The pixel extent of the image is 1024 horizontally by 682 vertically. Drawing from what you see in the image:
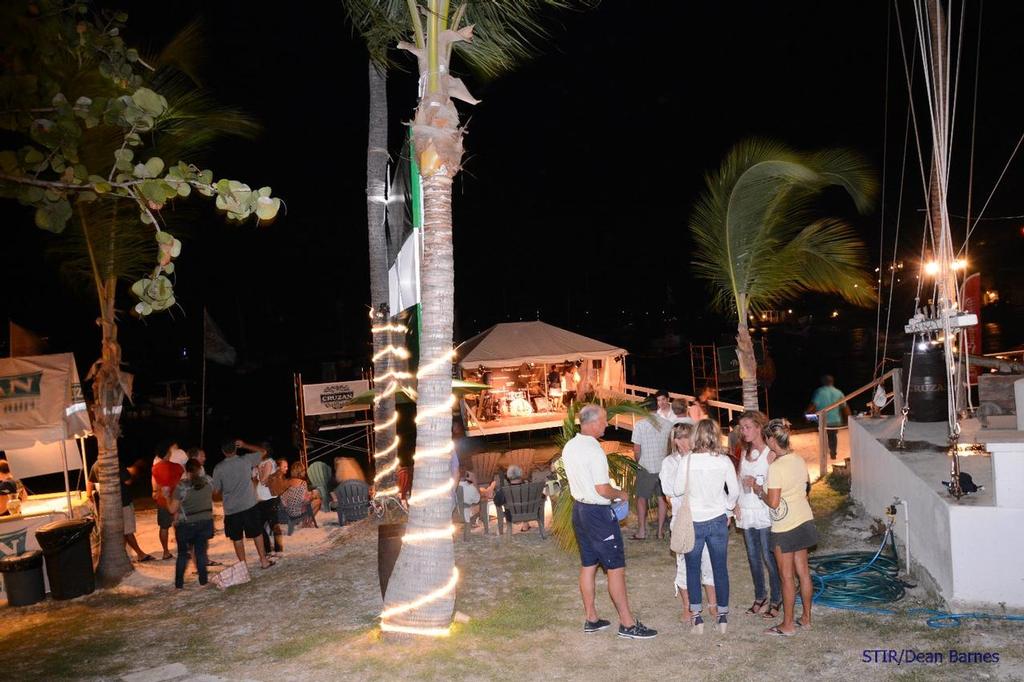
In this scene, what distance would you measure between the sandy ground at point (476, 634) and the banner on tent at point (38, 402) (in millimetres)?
2396

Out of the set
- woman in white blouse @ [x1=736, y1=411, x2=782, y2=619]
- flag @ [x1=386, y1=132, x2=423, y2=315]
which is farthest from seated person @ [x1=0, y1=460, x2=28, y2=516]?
woman in white blouse @ [x1=736, y1=411, x2=782, y2=619]

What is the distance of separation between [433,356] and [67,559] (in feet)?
18.6

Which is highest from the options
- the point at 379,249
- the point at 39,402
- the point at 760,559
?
the point at 379,249

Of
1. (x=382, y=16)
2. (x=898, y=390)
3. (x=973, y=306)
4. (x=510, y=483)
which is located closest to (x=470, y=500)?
(x=510, y=483)

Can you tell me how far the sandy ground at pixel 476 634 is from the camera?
5016 millimetres

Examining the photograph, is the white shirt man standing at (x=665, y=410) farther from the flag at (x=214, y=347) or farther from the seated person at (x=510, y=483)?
the flag at (x=214, y=347)

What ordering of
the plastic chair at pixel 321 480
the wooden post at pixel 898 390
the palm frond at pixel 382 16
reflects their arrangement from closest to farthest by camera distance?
the palm frond at pixel 382 16 → the wooden post at pixel 898 390 → the plastic chair at pixel 321 480

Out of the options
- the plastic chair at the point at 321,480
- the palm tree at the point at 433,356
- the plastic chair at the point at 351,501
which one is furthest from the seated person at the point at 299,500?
the palm tree at the point at 433,356

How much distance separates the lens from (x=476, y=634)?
5.76 metres

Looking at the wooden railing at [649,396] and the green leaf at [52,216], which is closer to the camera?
the green leaf at [52,216]

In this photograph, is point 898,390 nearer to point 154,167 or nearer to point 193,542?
point 193,542

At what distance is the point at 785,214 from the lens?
11.6 metres

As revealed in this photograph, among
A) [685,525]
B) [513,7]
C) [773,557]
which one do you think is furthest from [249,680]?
[513,7]

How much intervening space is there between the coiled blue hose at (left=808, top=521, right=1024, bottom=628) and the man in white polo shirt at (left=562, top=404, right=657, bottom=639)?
6.08ft
